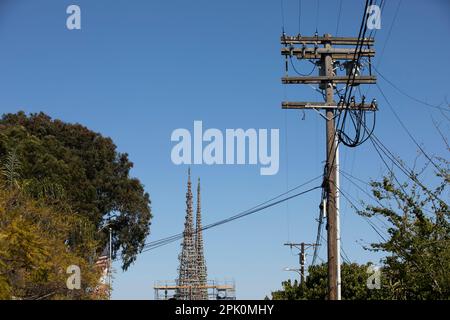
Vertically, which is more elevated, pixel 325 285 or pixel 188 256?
pixel 188 256

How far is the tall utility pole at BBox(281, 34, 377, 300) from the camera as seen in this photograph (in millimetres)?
20859

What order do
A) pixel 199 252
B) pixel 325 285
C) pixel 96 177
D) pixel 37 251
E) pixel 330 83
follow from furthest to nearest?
pixel 199 252
pixel 96 177
pixel 325 285
pixel 330 83
pixel 37 251

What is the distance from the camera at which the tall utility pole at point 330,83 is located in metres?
20.9

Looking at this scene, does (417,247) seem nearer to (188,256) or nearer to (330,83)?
(330,83)

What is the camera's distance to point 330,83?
76.1 feet

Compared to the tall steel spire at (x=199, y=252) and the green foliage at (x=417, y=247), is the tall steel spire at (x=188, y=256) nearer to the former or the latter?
the tall steel spire at (x=199, y=252)

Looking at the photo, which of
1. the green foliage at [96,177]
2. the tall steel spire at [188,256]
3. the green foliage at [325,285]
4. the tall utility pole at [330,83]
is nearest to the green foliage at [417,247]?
the tall utility pole at [330,83]

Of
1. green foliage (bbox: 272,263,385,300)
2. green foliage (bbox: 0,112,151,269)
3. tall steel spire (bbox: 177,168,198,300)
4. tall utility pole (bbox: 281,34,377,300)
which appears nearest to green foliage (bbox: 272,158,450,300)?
tall utility pole (bbox: 281,34,377,300)

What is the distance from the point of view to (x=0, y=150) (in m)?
46.4

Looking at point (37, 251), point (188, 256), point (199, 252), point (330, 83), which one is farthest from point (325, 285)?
point (199, 252)
